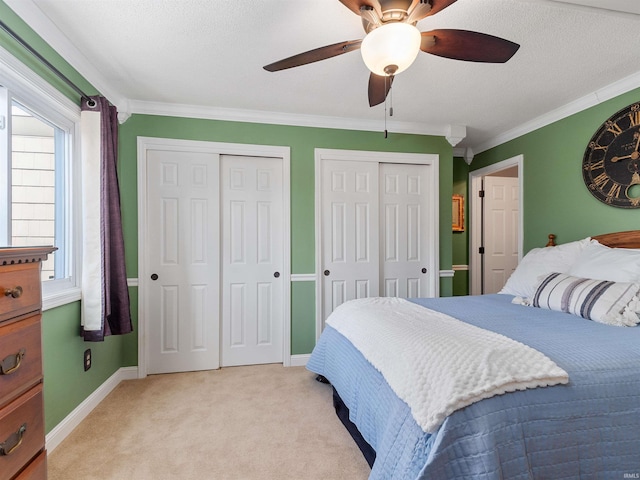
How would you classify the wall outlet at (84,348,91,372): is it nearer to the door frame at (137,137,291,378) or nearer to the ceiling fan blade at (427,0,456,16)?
the door frame at (137,137,291,378)

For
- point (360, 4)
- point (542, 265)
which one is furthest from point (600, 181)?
point (360, 4)

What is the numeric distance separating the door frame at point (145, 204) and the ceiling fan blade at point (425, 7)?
1.90 meters

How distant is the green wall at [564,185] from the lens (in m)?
2.53

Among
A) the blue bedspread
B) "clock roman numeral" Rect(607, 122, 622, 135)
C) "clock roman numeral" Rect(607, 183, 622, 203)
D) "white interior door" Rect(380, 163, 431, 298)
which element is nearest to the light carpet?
the blue bedspread

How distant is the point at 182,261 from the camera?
2.90m

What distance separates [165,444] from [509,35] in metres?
3.06

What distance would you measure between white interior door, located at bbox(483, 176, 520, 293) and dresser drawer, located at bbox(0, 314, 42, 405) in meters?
4.32

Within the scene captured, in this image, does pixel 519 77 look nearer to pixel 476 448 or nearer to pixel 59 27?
pixel 476 448

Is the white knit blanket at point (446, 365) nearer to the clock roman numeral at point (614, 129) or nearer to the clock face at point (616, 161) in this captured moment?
the clock face at point (616, 161)

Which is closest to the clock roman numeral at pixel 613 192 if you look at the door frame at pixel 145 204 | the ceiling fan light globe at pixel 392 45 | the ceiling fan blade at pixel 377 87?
the ceiling fan blade at pixel 377 87

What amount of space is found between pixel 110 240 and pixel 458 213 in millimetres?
3784

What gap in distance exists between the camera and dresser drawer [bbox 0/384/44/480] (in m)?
0.94

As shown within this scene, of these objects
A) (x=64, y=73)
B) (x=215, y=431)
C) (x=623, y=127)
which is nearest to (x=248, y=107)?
(x=64, y=73)

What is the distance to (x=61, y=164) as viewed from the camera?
6.95 ft
